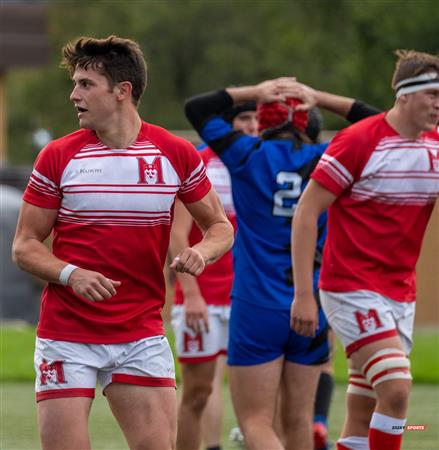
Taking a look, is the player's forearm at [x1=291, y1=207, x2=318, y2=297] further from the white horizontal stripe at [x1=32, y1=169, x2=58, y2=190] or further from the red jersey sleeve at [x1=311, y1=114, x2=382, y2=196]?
the white horizontal stripe at [x1=32, y1=169, x2=58, y2=190]

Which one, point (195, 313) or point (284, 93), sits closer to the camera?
point (284, 93)

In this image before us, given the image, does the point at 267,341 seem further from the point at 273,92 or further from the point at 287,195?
the point at 273,92

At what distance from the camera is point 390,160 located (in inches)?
273

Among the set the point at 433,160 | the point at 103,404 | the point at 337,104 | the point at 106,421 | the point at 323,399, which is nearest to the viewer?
the point at 433,160

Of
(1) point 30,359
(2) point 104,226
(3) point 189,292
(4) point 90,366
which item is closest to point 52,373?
(4) point 90,366

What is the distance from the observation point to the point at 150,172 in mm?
5820

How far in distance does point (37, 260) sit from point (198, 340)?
9.93ft

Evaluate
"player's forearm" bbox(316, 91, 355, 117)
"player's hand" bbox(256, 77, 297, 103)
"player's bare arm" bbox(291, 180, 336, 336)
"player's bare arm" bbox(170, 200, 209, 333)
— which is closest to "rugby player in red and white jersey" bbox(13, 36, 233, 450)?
"player's bare arm" bbox(291, 180, 336, 336)

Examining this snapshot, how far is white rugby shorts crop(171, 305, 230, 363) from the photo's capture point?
8.59 metres

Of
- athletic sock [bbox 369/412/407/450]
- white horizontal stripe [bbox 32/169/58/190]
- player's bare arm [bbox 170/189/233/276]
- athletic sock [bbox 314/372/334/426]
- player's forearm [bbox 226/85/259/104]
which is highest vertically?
player's forearm [bbox 226/85/259/104]

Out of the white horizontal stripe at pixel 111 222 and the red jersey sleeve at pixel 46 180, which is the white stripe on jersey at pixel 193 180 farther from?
the red jersey sleeve at pixel 46 180

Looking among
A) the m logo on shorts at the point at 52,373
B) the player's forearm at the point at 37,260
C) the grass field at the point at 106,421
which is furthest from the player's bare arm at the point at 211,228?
the grass field at the point at 106,421

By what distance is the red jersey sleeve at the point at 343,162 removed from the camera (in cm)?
689

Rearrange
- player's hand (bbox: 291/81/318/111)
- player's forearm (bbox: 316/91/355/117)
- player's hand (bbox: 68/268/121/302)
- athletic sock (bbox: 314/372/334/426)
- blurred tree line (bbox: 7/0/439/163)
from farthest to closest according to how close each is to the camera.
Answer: blurred tree line (bbox: 7/0/439/163) → athletic sock (bbox: 314/372/334/426) → player's forearm (bbox: 316/91/355/117) → player's hand (bbox: 291/81/318/111) → player's hand (bbox: 68/268/121/302)
